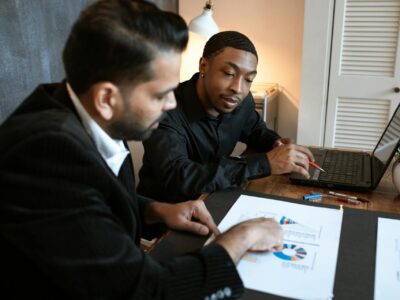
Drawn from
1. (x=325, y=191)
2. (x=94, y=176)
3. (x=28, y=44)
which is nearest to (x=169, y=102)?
(x=94, y=176)

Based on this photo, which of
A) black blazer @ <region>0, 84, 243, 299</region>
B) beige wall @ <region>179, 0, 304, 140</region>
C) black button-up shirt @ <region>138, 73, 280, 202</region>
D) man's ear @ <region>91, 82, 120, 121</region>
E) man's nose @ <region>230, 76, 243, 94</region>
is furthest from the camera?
beige wall @ <region>179, 0, 304, 140</region>

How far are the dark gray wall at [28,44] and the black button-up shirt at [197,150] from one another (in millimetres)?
584

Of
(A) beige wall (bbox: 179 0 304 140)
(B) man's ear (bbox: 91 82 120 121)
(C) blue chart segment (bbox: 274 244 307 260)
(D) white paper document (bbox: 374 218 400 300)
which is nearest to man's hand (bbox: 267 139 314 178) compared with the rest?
(D) white paper document (bbox: 374 218 400 300)

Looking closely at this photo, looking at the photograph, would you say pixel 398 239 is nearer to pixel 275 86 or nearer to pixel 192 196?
pixel 192 196

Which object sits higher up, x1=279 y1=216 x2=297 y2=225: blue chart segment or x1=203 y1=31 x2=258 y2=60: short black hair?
x1=203 y1=31 x2=258 y2=60: short black hair

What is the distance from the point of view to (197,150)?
1624mm

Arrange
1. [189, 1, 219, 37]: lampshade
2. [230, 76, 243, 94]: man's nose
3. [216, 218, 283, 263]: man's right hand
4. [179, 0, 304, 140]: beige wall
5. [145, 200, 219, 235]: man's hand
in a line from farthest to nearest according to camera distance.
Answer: [179, 0, 304, 140]: beige wall → [189, 1, 219, 37]: lampshade → [230, 76, 243, 94]: man's nose → [145, 200, 219, 235]: man's hand → [216, 218, 283, 263]: man's right hand

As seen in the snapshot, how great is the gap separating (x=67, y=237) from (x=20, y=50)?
1.24 metres

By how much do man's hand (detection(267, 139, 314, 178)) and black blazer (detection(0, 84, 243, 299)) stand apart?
64 centimetres

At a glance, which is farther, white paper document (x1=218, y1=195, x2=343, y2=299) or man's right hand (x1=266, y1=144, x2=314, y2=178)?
man's right hand (x1=266, y1=144, x2=314, y2=178)

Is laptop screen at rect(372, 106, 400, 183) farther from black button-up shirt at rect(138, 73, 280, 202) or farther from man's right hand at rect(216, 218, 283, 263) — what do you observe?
man's right hand at rect(216, 218, 283, 263)

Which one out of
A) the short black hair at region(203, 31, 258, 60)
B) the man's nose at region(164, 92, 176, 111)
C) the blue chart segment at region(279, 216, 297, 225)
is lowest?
the blue chart segment at region(279, 216, 297, 225)

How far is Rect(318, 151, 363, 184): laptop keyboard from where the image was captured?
133 centimetres

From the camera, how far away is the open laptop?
1.29 metres
